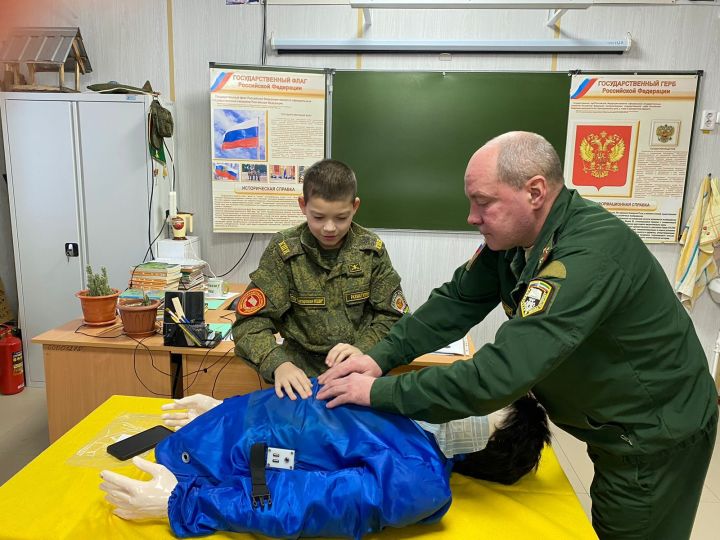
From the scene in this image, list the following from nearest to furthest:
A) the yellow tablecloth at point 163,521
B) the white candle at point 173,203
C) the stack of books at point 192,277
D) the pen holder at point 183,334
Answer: the yellow tablecloth at point 163,521, the pen holder at point 183,334, the stack of books at point 192,277, the white candle at point 173,203

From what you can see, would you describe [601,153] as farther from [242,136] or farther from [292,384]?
[292,384]

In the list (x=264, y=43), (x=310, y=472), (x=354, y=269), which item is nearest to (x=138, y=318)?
(x=354, y=269)

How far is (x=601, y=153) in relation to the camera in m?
3.50

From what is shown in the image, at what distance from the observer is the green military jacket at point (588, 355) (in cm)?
116

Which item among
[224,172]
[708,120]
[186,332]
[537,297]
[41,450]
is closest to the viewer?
[537,297]

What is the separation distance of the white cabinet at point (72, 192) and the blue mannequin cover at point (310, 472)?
8.11 ft

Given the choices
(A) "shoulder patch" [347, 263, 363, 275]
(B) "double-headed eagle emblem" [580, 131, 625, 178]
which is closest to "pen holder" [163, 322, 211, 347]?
(A) "shoulder patch" [347, 263, 363, 275]

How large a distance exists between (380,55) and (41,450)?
3.16 meters

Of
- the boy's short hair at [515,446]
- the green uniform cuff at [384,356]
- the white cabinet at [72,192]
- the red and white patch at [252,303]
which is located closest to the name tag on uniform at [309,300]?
the red and white patch at [252,303]

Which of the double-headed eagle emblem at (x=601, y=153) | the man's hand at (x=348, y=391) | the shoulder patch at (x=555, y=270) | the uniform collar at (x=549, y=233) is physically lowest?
the man's hand at (x=348, y=391)

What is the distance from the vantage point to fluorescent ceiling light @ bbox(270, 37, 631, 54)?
335cm

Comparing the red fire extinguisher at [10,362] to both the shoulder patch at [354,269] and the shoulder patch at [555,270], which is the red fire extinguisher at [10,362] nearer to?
the shoulder patch at [354,269]

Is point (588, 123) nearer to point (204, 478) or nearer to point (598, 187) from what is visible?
point (598, 187)

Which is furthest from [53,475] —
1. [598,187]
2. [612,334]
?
[598,187]
